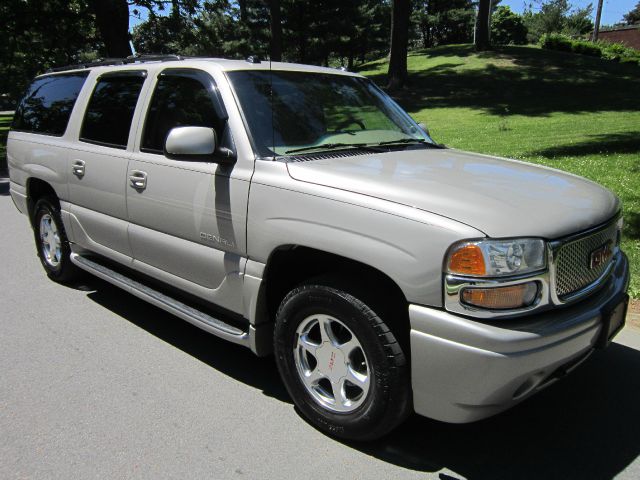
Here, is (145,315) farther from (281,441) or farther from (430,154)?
(430,154)

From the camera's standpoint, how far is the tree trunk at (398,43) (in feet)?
74.1

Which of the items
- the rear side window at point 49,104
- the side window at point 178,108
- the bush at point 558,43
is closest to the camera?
the side window at point 178,108

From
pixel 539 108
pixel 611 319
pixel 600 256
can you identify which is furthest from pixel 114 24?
pixel 611 319

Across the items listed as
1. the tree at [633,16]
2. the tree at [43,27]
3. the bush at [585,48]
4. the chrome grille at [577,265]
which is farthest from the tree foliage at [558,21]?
the chrome grille at [577,265]

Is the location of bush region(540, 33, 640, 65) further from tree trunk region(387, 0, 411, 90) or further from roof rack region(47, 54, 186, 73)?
roof rack region(47, 54, 186, 73)

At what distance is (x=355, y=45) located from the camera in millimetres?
39500

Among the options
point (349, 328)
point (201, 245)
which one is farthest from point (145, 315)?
point (349, 328)

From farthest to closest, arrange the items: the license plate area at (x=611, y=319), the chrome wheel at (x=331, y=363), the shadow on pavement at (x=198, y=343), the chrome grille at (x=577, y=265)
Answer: the shadow on pavement at (x=198, y=343) < the chrome wheel at (x=331, y=363) < the license plate area at (x=611, y=319) < the chrome grille at (x=577, y=265)

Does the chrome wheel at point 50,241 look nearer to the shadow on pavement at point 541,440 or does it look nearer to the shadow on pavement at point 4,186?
the shadow on pavement at point 541,440

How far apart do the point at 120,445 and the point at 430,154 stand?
257 cm

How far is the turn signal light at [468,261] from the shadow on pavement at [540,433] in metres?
1.09

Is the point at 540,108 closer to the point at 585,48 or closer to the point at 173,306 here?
the point at 585,48

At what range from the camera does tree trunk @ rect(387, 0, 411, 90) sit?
74.1 feet

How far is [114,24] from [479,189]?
20.9m
